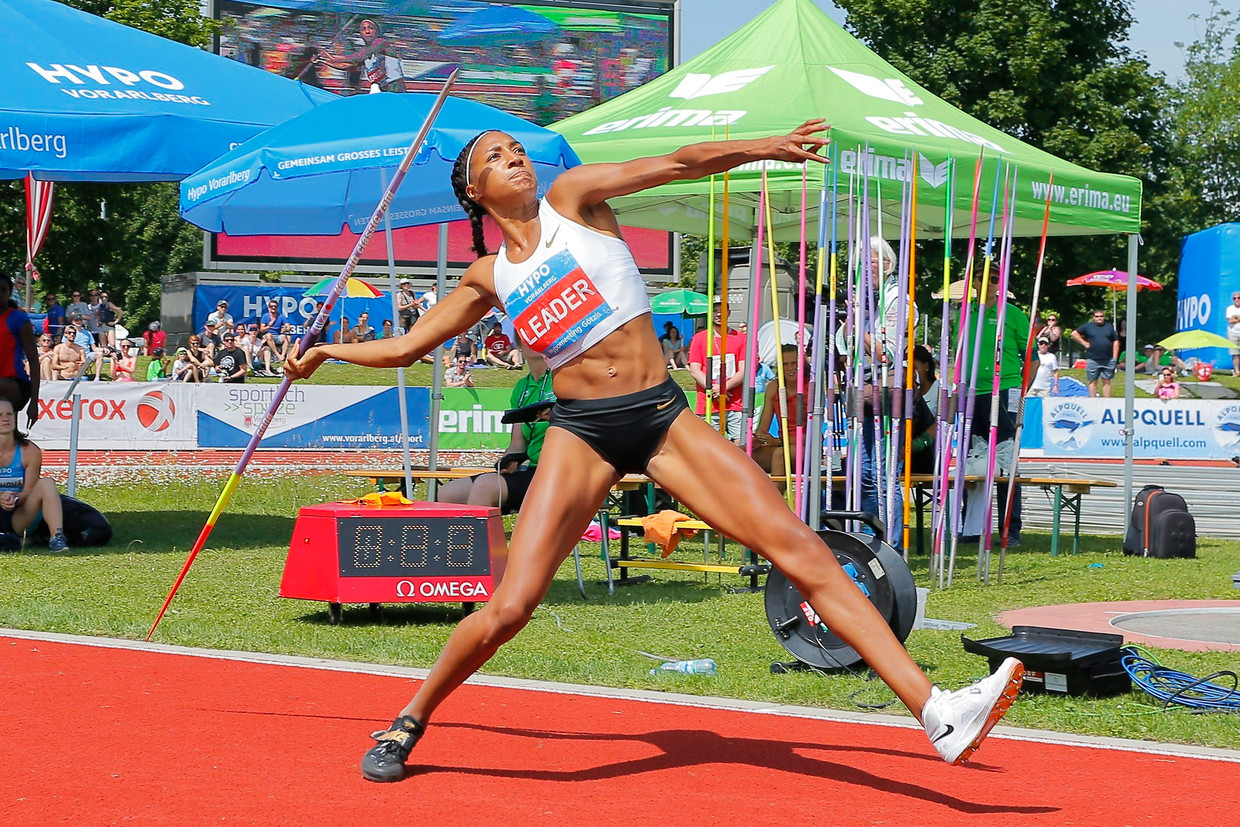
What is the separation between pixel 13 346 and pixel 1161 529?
936cm

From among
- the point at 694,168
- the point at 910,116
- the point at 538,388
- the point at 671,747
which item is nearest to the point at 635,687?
the point at 671,747

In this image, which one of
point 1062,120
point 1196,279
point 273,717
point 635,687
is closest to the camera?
point 273,717

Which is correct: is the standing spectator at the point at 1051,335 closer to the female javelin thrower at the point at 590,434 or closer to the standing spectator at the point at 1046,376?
the standing spectator at the point at 1046,376

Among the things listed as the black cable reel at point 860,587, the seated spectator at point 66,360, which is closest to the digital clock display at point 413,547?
the black cable reel at point 860,587

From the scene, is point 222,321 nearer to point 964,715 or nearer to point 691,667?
point 691,667

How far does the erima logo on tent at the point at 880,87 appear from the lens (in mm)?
11625

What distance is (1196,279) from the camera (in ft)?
115

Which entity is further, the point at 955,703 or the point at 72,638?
the point at 72,638

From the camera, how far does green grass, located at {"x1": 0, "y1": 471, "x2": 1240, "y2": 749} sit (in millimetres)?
6148

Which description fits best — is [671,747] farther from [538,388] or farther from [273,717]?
[538,388]

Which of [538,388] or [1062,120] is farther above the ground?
[1062,120]

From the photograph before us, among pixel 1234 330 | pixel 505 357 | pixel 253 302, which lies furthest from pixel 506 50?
pixel 1234 330

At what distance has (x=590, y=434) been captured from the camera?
468cm

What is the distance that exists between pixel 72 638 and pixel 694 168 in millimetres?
4409
